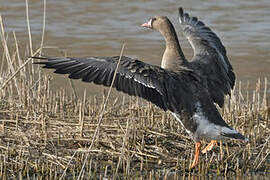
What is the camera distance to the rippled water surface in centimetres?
1579

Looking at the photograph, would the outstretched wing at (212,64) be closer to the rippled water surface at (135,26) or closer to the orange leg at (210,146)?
the orange leg at (210,146)

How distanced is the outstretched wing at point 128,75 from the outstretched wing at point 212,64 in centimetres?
68

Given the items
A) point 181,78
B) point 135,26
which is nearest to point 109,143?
point 181,78

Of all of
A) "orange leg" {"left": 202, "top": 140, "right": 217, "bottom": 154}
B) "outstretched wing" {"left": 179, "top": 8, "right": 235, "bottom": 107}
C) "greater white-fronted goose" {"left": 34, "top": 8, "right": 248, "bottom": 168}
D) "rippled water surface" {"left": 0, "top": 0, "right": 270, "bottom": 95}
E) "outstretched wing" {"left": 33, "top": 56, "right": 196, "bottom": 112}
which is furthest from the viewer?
"rippled water surface" {"left": 0, "top": 0, "right": 270, "bottom": 95}

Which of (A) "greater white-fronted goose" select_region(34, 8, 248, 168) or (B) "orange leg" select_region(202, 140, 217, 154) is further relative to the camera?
(B) "orange leg" select_region(202, 140, 217, 154)

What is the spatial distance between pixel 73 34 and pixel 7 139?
30.1ft

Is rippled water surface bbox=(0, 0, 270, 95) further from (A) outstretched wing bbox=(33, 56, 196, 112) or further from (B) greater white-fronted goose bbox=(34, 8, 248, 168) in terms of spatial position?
(A) outstretched wing bbox=(33, 56, 196, 112)

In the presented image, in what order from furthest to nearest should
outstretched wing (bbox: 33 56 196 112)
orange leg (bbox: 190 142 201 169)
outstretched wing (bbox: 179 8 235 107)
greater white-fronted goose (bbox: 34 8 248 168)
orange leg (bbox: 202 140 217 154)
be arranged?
outstretched wing (bbox: 179 8 235 107) → orange leg (bbox: 202 140 217 154) → orange leg (bbox: 190 142 201 169) → greater white-fronted goose (bbox: 34 8 248 168) → outstretched wing (bbox: 33 56 196 112)

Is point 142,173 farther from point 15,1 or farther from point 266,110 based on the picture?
point 15,1

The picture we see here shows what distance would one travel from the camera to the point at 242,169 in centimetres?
835

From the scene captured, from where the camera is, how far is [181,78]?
8547mm

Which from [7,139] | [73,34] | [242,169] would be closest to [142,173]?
[242,169]

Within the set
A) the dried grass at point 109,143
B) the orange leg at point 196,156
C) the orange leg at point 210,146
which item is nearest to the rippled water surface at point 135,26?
the dried grass at point 109,143

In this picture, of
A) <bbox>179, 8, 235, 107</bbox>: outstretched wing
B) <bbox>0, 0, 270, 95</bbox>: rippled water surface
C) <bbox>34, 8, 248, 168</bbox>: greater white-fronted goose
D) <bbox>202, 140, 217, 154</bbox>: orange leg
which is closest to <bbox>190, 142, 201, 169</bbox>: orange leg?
<bbox>34, 8, 248, 168</bbox>: greater white-fronted goose
